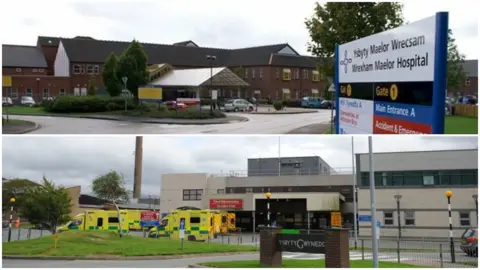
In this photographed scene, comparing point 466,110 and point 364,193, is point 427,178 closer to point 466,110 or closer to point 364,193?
point 364,193

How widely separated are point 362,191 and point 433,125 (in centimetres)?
3242

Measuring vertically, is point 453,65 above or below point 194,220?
above

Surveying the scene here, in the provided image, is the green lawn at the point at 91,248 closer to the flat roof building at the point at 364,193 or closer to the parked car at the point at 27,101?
the flat roof building at the point at 364,193

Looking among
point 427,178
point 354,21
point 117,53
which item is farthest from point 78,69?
point 354,21

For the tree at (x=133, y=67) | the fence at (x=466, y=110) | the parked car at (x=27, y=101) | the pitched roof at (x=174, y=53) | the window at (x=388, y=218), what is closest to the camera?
the window at (x=388, y=218)

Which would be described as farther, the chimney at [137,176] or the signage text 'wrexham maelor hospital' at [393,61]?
the chimney at [137,176]

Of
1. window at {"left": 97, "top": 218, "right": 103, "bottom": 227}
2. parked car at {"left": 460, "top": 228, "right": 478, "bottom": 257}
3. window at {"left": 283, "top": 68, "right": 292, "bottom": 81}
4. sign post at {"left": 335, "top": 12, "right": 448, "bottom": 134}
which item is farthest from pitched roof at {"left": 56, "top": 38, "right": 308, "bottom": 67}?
sign post at {"left": 335, "top": 12, "right": 448, "bottom": 134}

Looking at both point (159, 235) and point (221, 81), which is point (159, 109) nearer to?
point (159, 235)

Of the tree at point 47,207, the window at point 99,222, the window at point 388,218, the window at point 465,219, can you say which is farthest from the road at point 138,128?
the window at point 465,219

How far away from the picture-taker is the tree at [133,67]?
161 feet

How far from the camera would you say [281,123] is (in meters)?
37.7

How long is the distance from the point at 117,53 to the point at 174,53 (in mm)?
8358

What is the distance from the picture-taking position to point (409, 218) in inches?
1523

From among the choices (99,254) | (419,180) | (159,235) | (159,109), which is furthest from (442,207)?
(99,254)
